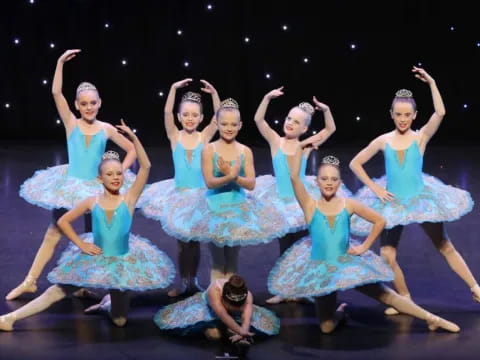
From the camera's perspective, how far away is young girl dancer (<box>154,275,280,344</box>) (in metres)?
4.44

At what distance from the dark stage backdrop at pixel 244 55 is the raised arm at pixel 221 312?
5.66 metres

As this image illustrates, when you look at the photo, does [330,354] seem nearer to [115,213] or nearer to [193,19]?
[115,213]

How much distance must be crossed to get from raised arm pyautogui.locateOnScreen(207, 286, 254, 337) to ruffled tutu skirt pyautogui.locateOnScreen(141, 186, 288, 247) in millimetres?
324

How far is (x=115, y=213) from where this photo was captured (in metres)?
4.80

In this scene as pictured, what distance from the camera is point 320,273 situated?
4.60 meters

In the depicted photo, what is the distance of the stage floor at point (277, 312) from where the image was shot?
14.5ft

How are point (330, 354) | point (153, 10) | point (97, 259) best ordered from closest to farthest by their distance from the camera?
point (330, 354) → point (97, 259) → point (153, 10)

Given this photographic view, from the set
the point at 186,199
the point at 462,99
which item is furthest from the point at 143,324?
the point at 462,99

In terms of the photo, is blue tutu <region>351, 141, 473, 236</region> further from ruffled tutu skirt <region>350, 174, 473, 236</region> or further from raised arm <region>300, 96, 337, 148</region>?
raised arm <region>300, 96, 337, 148</region>

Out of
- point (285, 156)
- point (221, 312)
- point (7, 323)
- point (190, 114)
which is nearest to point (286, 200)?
point (285, 156)

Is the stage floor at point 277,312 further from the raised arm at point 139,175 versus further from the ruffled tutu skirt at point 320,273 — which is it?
the raised arm at point 139,175

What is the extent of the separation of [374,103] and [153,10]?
8.37 feet

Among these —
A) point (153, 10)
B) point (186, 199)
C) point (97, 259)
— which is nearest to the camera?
point (97, 259)

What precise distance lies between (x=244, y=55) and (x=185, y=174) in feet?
15.2
